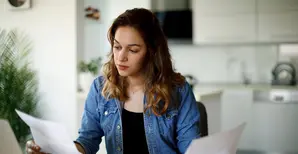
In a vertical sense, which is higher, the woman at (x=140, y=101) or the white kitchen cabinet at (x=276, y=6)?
the white kitchen cabinet at (x=276, y=6)

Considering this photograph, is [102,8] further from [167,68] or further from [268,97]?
[167,68]

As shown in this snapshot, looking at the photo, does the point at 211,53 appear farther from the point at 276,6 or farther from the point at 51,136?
the point at 51,136

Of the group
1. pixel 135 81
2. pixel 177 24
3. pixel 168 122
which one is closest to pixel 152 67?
pixel 135 81

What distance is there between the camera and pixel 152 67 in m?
1.20

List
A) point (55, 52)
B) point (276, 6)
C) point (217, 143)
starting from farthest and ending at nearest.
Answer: point (276, 6)
point (55, 52)
point (217, 143)

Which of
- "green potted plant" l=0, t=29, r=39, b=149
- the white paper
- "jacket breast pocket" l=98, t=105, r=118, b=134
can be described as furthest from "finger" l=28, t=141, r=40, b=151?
"green potted plant" l=0, t=29, r=39, b=149

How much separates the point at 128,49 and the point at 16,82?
69.9 inches

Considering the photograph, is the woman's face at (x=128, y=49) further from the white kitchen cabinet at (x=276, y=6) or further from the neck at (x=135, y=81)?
the white kitchen cabinet at (x=276, y=6)

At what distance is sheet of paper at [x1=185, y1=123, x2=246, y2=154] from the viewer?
0.73 metres

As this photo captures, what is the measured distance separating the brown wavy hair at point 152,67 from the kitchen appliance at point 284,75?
293cm

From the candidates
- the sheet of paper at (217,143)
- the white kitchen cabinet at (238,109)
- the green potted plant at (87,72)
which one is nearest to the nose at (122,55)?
the sheet of paper at (217,143)

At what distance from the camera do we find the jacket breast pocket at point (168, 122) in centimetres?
119

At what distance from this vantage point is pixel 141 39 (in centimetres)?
114

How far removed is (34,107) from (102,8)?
1.74 metres
